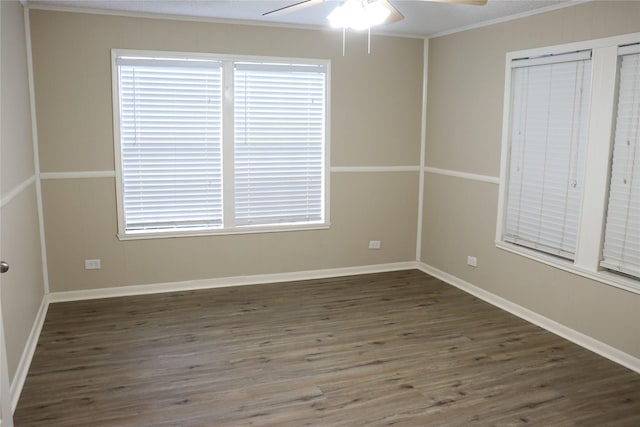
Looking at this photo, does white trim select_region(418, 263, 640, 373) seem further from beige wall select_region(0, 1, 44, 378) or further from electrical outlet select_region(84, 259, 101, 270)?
beige wall select_region(0, 1, 44, 378)

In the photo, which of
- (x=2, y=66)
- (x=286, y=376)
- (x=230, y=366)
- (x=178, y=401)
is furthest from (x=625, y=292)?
(x=2, y=66)

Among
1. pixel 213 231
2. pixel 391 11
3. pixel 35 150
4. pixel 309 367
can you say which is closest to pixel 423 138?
pixel 213 231

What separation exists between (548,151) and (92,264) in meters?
3.97

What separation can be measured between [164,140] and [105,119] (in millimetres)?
519

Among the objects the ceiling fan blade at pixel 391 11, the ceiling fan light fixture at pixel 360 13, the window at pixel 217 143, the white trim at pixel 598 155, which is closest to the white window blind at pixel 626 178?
the white trim at pixel 598 155

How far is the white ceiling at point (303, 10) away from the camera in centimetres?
406

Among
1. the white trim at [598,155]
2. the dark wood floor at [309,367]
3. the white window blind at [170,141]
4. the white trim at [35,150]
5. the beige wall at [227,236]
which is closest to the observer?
the dark wood floor at [309,367]

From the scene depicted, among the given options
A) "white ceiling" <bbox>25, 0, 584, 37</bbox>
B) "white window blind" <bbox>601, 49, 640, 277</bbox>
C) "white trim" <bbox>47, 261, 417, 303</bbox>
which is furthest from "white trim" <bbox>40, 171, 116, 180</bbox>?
"white window blind" <bbox>601, 49, 640, 277</bbox>

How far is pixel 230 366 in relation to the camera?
3574 millimetres

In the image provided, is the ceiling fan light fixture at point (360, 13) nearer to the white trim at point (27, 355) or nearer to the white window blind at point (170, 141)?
the white window blind at point (170, 141)

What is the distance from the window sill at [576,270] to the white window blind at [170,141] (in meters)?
2.72

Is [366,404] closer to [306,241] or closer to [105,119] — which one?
[306,241]

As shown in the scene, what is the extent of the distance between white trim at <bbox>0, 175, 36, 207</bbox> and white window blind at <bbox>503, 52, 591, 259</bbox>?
3767mm

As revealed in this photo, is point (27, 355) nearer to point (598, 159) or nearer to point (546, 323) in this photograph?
point (546, 323)
